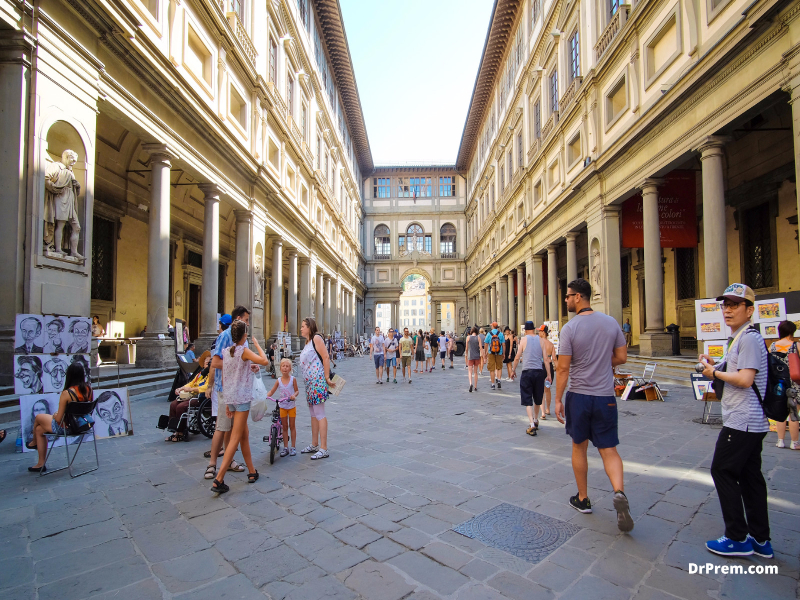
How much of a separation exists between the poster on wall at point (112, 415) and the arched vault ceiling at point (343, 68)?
26755 mm

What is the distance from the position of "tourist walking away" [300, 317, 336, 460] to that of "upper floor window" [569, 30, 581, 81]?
17.1m

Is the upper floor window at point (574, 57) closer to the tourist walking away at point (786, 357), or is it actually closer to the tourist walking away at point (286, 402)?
the tourist walking away at point (786, 357)

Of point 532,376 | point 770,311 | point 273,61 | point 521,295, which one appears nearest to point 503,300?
point 521,295

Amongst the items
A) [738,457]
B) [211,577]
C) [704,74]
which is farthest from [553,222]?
[211,577]

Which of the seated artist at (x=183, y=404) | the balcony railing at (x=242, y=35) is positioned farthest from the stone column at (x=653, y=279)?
the balcony railing at (x=242, y=35)

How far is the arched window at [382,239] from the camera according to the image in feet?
165

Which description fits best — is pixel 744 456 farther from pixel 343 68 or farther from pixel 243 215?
pixel 343 68

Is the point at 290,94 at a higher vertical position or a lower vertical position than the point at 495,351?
higher

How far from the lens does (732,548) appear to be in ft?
9.46

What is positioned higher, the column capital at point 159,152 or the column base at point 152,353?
the column capital at point 159,152

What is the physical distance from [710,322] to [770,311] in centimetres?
79

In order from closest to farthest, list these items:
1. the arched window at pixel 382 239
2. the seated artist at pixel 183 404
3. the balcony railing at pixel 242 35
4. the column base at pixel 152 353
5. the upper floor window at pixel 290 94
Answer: the seated artist at pixel 183 404 → the column base at pixel 152 353 → the balcony railing at pixel 242 35 → the upper floor window at pixel 290 94 → the arched window at pixel 382 239

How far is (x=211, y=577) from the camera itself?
2734 mm

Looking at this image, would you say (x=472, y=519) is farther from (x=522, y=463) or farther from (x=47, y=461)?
(x=47, y=461)
